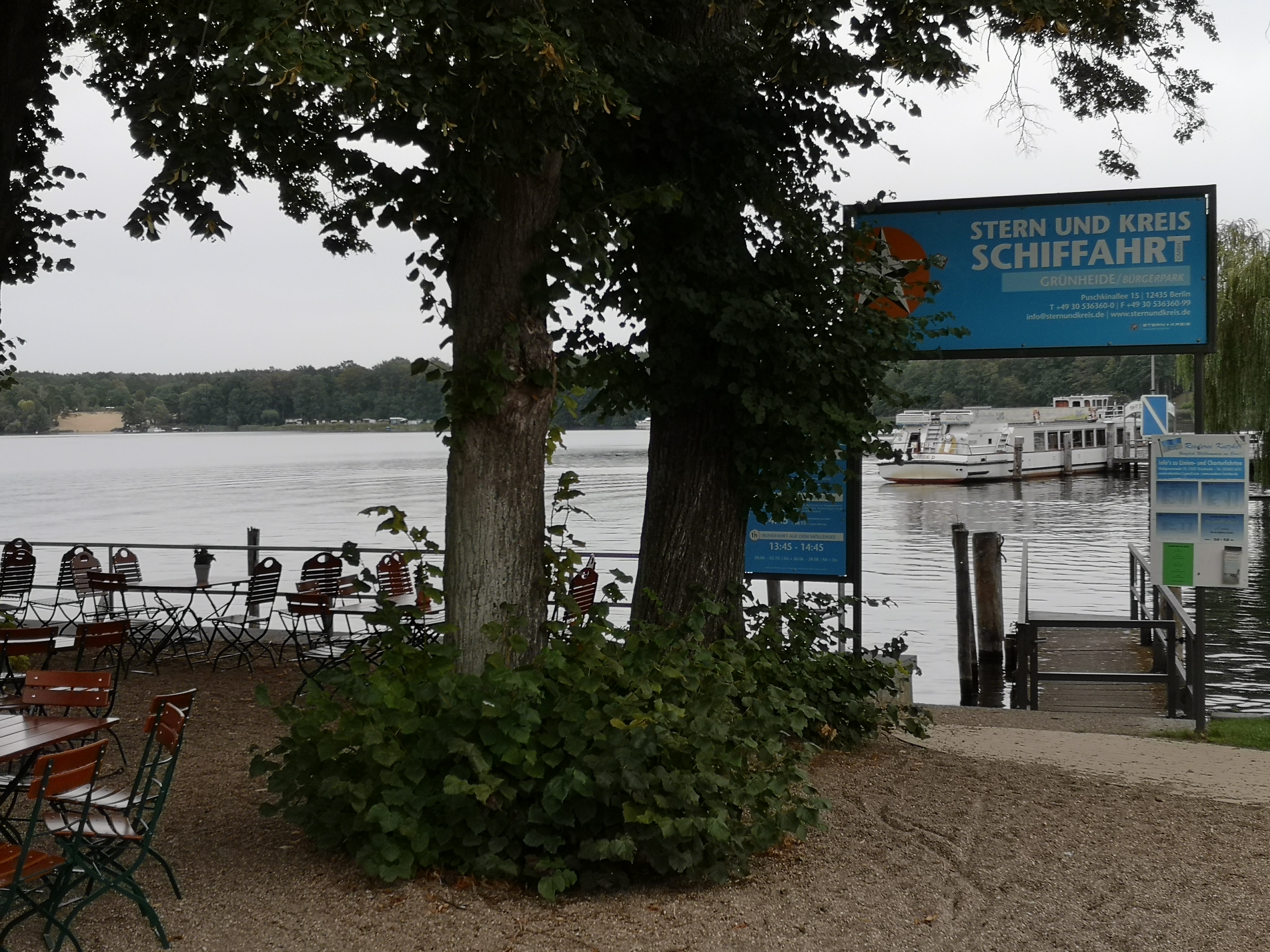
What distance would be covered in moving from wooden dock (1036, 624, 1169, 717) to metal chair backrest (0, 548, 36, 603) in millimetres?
9852

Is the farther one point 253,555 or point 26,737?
point 253,555

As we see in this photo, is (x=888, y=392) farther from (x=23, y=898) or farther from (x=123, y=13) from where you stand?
(x=123, y=13)

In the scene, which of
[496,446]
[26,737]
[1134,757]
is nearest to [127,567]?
[26,737]

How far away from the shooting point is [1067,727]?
28.3 ft

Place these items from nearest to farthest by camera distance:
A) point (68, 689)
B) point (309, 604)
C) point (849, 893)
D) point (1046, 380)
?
point (849, 893)
point (68, 689)
point (309, 604)
point (1046, 380)

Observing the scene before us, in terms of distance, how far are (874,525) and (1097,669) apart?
31034mm

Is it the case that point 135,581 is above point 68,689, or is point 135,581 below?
below

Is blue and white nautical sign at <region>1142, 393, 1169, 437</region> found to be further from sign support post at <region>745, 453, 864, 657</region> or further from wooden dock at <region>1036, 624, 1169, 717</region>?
sign support post at <region>745, 453, 864, 657</region>

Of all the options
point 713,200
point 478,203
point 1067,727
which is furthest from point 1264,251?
point 478,203

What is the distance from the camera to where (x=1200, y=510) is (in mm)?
8875

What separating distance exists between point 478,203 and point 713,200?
6.77 feet

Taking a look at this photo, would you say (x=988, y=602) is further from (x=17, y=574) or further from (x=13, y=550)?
(x=13, y=550)

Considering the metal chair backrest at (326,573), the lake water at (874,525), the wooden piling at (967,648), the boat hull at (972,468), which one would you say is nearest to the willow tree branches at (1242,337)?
the lake water at (874,525)

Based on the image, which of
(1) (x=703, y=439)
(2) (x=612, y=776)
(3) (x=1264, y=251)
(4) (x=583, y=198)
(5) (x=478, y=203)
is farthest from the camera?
(3) (x=1264, y=251)
